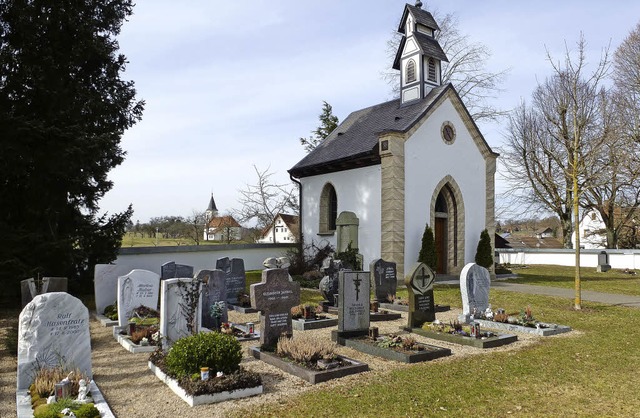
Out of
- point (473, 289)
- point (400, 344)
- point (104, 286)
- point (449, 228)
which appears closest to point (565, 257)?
point (449, 228)

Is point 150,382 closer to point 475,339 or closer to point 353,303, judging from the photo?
point 353,303

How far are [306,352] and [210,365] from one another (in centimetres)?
155

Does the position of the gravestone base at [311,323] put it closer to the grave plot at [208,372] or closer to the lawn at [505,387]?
the lawn at [505,387]

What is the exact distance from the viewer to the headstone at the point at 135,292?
34.3 ft

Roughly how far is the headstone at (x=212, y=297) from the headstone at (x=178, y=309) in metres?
1.79

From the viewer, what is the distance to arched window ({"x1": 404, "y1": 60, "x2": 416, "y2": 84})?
22.5 m

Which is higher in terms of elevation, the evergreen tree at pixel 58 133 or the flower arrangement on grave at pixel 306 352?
the evergreen tree at pixel 58 133

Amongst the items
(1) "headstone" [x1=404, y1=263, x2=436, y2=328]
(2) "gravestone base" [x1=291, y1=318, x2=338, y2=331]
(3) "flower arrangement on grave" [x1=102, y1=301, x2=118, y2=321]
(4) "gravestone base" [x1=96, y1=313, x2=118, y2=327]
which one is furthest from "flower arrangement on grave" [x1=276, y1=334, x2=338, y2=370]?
(3) "flower arrangement on grave" [x1=102, y1=301, x2=118, y2=321]

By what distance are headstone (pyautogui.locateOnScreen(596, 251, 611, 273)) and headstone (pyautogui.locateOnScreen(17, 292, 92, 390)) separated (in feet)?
96.0

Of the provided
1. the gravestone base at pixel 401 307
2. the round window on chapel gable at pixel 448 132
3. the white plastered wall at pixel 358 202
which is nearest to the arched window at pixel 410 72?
the round window on chapel gable at pixel 448 132

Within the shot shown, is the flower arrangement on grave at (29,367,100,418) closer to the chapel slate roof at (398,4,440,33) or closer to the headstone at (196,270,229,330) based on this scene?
the headstone at (196,270,229,330)

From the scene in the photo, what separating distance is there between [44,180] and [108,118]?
2878 millimetres

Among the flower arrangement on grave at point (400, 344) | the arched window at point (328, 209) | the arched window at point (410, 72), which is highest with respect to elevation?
the arched window at point (410, 72)

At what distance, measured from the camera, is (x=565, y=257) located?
1353 inches
